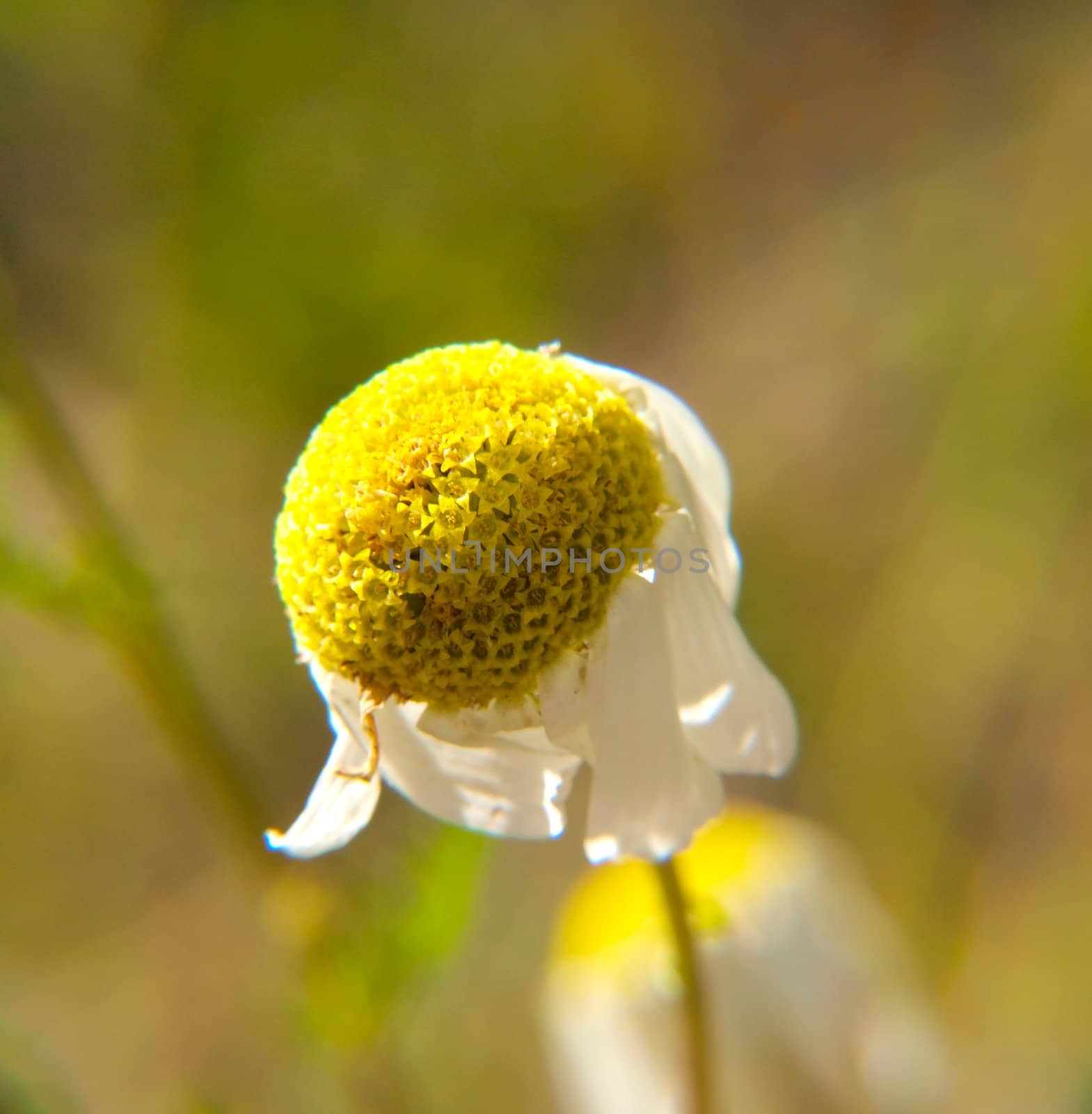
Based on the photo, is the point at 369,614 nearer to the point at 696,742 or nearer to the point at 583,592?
the point at 583,592

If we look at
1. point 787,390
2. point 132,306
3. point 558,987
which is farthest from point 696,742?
point 132,306

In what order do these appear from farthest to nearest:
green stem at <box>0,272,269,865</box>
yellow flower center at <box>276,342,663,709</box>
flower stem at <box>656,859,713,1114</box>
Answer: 1. green stem at <box>0,272,269,865</box>
2. flower stem at <box>656,859,713,1114</box>
3. yellow flower center at <box>276,342,663,709</box>

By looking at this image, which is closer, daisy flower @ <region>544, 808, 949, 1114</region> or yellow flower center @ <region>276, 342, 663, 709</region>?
yellow flower center @ <region>276, 342, 663, 709</region>

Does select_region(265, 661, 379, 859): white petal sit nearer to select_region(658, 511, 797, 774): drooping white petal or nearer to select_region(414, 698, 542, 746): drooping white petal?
select_region(414, 698, 542, 746): drooping white petal

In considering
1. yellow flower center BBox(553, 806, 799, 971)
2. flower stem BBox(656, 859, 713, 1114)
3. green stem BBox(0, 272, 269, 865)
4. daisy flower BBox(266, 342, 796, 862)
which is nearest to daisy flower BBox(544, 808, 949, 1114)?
yellow flower center BBox(553, 806, 799, 971)

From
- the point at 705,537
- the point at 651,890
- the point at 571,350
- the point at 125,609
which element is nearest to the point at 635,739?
the point at 705,537

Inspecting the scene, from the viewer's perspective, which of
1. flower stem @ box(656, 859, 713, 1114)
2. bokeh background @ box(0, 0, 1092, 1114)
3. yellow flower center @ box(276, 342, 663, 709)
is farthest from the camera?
bokeh background @ box(0, 0, 1092, 1114)
